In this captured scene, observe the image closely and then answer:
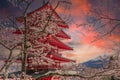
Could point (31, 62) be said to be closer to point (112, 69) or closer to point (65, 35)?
point (65, 35)

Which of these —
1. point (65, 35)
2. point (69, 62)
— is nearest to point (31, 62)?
point (69, 62)

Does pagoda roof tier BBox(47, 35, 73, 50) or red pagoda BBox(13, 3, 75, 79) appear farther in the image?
pagoda roof tier BBox(47, 35, 73, 50)

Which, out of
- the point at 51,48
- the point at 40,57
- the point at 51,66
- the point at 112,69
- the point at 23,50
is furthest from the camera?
the point at 51,48

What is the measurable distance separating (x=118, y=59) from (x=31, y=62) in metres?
6.73

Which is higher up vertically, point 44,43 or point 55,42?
point 55,42

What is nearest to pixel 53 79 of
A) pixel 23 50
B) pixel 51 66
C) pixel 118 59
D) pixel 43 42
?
pixel 51 66

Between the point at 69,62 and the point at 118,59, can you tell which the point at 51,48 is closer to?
the point at 69,62

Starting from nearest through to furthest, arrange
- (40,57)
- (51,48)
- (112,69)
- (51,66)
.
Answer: (112,69) < (40,57) < (51,66) < (51,48)

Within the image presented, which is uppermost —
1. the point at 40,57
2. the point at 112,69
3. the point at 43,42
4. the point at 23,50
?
the point at 43,42

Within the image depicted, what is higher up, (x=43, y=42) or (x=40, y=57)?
(x=43, y=42)

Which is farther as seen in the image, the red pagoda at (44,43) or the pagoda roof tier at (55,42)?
the pagoda roof tier at (55,42)

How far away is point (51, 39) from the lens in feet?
96.1

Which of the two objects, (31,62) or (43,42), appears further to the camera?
(43,42)

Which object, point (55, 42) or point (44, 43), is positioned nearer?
point (44, 43)
